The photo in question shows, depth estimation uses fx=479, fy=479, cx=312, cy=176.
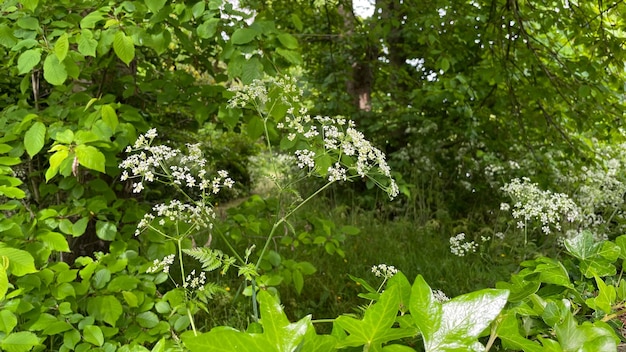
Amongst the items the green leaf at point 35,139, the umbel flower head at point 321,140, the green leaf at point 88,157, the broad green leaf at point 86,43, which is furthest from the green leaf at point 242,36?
the green leaf at point 35,139

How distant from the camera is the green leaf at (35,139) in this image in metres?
1.70

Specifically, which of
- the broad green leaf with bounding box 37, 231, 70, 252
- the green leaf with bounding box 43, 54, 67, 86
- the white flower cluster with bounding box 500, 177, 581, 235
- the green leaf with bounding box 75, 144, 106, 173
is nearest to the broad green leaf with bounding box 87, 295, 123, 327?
the broad green leaf with bounding box 37, 231, 70, 252

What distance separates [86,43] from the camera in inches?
64.6

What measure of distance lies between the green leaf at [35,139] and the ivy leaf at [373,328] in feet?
5.25

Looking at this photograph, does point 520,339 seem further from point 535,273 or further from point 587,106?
point 587,106

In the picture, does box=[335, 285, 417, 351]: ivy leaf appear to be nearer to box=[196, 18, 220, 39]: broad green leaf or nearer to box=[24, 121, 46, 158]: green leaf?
box=[196, 18, 220, 39]: broad green leaf

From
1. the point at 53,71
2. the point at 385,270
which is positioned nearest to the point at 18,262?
the point at 53,71

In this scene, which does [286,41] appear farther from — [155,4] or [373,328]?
[373,328]

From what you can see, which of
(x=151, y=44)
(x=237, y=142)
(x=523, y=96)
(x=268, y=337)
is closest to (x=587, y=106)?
(x=523, y=96)

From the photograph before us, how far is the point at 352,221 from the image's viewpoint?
4965 millimetres

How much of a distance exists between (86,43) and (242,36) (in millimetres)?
536

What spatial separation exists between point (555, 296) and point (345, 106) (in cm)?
417

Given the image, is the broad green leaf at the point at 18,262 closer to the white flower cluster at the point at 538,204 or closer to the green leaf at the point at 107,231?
the green leaf at the point at 107,231

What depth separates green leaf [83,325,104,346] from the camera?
1.57 meters
